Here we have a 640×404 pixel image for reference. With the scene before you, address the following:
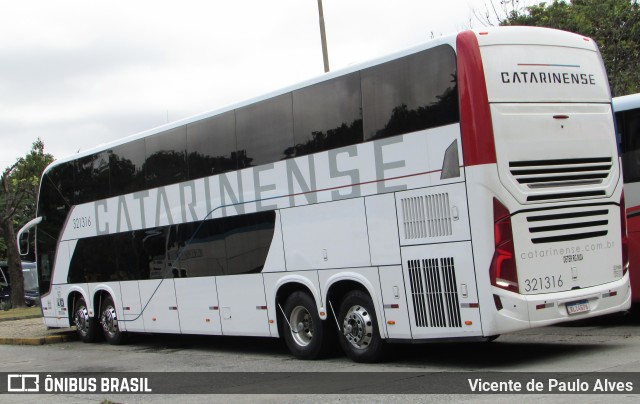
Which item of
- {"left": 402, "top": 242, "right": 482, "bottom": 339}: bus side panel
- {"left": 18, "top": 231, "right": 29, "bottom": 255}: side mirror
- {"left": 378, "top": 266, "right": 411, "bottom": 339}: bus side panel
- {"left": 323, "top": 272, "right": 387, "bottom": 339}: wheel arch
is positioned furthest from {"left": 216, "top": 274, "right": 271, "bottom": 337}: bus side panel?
{"left": 18, "top": 231, "right": 29, "bottom": 255}: side mirror

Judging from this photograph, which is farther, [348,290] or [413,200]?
[348,290]

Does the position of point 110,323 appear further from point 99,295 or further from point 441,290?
point 441,290

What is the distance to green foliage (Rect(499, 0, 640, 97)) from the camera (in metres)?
29.3

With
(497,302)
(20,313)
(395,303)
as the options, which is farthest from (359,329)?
(20,313)

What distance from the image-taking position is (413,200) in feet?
36.9

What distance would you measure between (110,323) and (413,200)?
958 centimetres

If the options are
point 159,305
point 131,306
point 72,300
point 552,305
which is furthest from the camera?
point 72,300

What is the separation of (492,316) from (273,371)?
355 cm

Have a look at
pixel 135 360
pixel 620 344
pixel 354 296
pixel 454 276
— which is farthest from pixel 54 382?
pixel 620 344

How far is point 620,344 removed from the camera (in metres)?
12.1

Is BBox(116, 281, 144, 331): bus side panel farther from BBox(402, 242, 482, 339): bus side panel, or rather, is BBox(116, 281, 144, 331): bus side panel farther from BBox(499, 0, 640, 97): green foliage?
BBox(499, 0, 640, 97): green foliage

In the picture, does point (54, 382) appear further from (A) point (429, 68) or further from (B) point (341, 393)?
(A) point (429, 68)

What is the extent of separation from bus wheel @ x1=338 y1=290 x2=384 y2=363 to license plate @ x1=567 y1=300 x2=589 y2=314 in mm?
2527

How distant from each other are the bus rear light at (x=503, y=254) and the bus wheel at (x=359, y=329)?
2175mm
